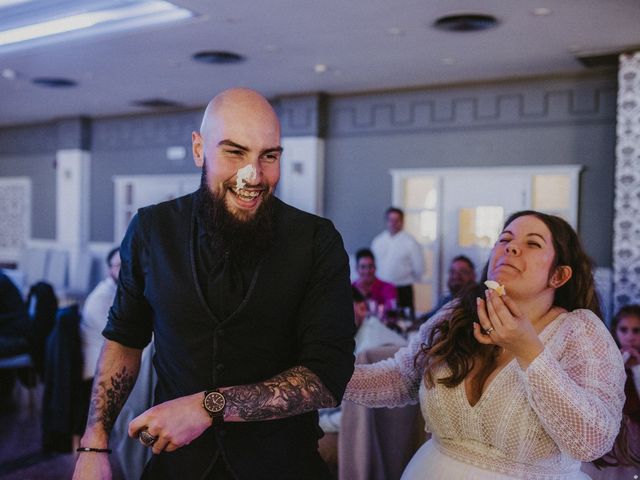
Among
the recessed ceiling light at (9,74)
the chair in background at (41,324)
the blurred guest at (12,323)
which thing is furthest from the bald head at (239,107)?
the recessed ceiling light at (9,74)

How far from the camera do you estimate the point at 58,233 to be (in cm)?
1080

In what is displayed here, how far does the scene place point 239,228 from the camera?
1188mm

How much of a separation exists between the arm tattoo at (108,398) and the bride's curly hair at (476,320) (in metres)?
0.76

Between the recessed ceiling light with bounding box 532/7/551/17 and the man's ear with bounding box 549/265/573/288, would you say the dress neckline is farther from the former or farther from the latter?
the recessed ceiling light with bounding box 532/7/551/17

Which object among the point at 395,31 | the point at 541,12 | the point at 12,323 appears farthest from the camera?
the point at 395,31

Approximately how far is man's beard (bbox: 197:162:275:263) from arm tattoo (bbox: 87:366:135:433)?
381 millimetres

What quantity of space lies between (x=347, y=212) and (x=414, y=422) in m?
5.40

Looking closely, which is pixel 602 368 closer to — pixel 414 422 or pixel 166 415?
pixel 166 415

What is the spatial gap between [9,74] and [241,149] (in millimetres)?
7306

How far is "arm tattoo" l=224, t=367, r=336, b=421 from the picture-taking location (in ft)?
3.55

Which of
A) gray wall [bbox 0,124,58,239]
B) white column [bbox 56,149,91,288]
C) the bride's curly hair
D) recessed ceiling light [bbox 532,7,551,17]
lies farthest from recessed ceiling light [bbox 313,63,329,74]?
gray wall [bbox 0,124,58,239]

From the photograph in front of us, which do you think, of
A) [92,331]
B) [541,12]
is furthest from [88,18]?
[541,12]

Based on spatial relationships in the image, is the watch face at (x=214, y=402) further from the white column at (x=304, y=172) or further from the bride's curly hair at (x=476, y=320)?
the white column at (x=304, y=172)

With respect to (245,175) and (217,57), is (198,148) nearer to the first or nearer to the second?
(245,175)
